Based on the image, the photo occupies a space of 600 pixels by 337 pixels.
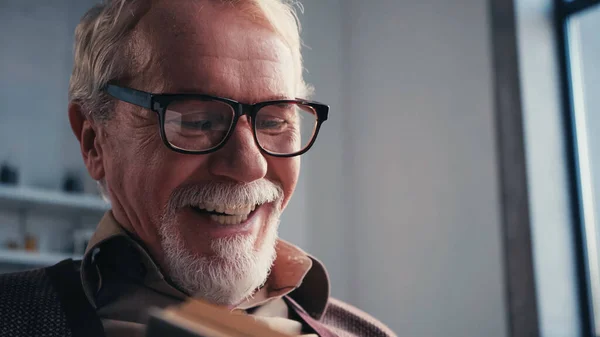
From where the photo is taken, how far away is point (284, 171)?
1.02m

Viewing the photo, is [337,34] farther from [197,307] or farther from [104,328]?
[197,307]

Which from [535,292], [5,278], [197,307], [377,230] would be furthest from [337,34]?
[197,307]

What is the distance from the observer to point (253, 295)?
1.07 metres

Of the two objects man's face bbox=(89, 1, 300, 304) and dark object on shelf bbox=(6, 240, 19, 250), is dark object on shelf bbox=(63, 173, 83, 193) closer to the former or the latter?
dark object on shelf bbox=(6, 240, 19, 250)

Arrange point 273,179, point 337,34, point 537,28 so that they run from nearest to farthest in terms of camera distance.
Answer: point 273,179, point 537,28, point 337,34

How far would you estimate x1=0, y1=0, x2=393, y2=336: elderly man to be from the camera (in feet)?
3.00

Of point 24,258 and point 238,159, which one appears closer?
point 238,159

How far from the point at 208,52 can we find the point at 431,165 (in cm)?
169

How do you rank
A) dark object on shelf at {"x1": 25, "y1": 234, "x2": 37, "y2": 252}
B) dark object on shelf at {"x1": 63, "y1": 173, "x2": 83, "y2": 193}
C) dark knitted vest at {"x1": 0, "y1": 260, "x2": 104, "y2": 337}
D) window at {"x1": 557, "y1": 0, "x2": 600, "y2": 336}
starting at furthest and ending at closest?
1. dark object on shelf at {"x1": 63, "y1": 173, "x2": 83, "y2": 193}
2. dark object on shelf at {"x1": 25, "y1": 234, "x2": 37, "y2": 252}
3. window at {"x1": 557, "y1": 0, "x2": 600, "y2": 336}
4. dark knitted vest at {"x1": 0, "y1": 260, "x2": 104, "y2": 337}

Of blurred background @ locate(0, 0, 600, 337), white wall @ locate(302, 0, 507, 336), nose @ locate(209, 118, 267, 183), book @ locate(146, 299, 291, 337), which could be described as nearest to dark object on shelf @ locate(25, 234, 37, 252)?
blurred background @ locate(0, 0, 600, 337)

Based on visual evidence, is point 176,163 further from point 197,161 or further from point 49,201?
point 49,201

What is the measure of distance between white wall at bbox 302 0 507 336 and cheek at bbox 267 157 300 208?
1.39 meters

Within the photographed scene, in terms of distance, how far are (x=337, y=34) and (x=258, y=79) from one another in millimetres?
2088

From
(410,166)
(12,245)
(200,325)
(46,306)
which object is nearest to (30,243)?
(12,245)
